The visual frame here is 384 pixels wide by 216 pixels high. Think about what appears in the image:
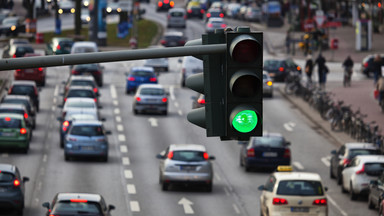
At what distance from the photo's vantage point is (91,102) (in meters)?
49.9

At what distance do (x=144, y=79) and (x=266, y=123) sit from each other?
10398 mm

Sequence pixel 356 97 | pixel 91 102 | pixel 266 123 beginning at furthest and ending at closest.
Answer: pixel 356 97, pixel 266 123, pixel 91 102

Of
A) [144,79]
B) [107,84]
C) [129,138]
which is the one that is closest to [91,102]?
[129,138]

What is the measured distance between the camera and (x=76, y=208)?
967 inches

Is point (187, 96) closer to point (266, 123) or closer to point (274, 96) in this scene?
point (274, 96)

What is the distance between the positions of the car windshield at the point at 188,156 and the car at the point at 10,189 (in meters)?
6.40

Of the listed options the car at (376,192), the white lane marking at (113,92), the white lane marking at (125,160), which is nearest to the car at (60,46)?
the white lane marking at (113,92)

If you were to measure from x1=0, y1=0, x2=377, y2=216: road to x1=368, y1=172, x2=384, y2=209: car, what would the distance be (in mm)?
354

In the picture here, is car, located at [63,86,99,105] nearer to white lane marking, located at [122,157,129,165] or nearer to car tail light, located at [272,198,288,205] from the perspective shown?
white lane marking, located at [122,157,129,165]

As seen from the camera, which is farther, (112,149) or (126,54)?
(112,149)

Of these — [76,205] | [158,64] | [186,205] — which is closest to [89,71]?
[158,64]

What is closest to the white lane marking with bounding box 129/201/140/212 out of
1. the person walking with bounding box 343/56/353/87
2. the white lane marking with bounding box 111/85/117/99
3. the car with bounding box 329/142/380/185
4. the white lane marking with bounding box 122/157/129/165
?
the car with bounding box 329/142/380/185

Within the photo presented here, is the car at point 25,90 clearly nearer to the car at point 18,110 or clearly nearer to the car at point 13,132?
the car at point 18,110

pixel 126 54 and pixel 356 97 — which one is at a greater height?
pixel 126 54
